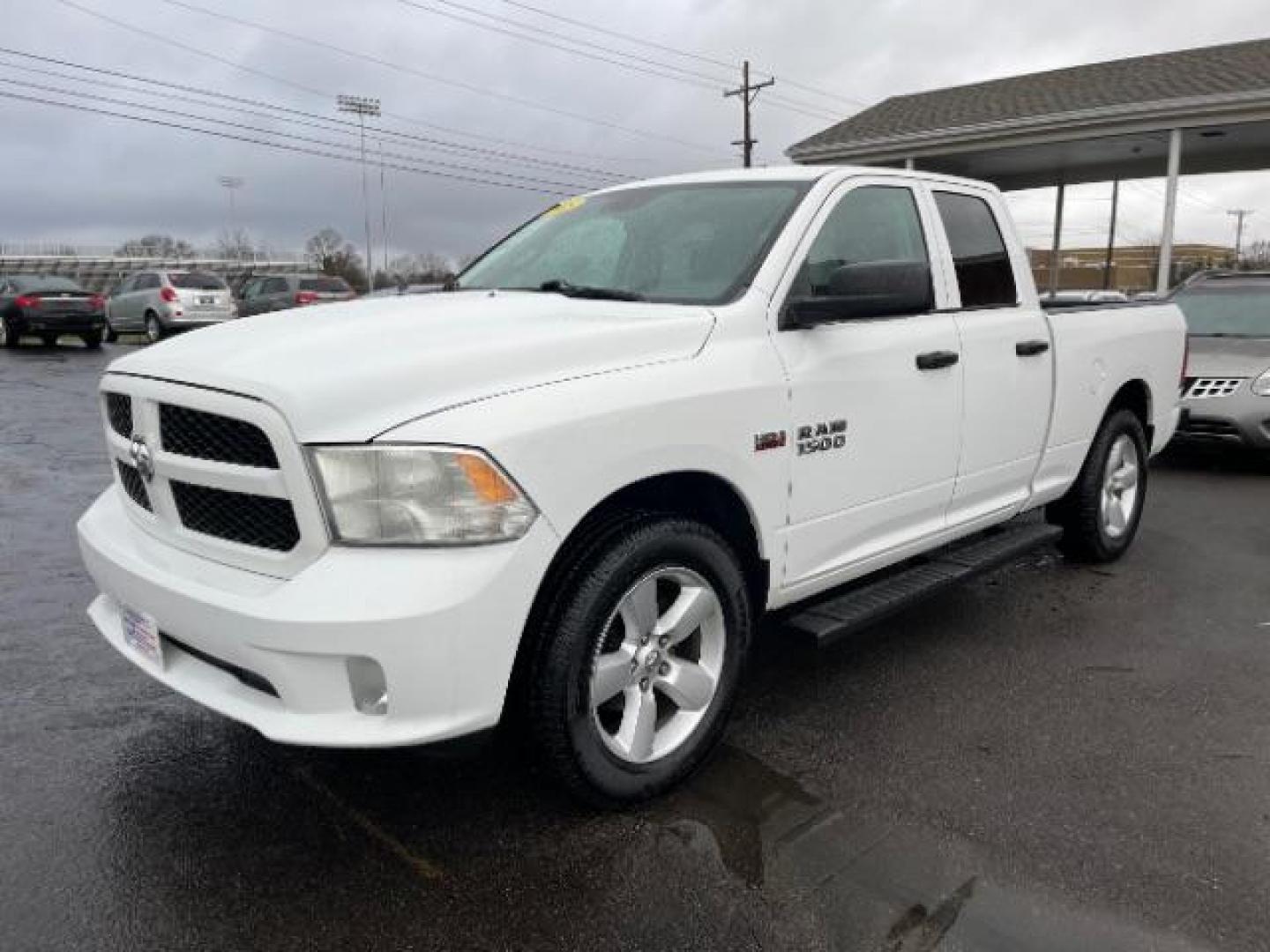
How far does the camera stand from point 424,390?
2486 millimetres

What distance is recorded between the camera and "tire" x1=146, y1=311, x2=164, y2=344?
24016mm

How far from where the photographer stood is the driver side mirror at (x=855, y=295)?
3195 mm

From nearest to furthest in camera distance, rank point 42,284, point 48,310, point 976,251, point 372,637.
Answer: point 372,637
point 976,251
point 48,310
point 42,284

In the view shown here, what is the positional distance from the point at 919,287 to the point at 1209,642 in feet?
7.55

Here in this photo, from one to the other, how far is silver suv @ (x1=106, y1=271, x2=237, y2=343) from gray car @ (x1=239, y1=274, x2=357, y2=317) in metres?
0.63

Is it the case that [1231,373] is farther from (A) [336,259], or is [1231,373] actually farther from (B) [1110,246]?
(A) [336,259]

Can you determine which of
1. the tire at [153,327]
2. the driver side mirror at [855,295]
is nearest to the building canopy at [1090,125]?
the tire at [153,327]

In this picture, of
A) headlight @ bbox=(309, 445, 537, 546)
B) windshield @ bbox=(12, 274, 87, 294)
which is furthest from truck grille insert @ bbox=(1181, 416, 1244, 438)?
windshield @ bbox=(12, 274, 87, 294)

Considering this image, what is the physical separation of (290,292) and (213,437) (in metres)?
22.6

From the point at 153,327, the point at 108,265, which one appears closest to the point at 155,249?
the point at 108,265

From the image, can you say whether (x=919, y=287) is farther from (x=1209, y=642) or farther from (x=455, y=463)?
(x=1209, y=642)

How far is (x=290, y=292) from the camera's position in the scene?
2369cm

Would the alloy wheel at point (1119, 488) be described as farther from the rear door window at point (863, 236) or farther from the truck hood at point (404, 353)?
the truck hood at point (404, 353)

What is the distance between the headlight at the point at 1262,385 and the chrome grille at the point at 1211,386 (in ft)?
0.30
